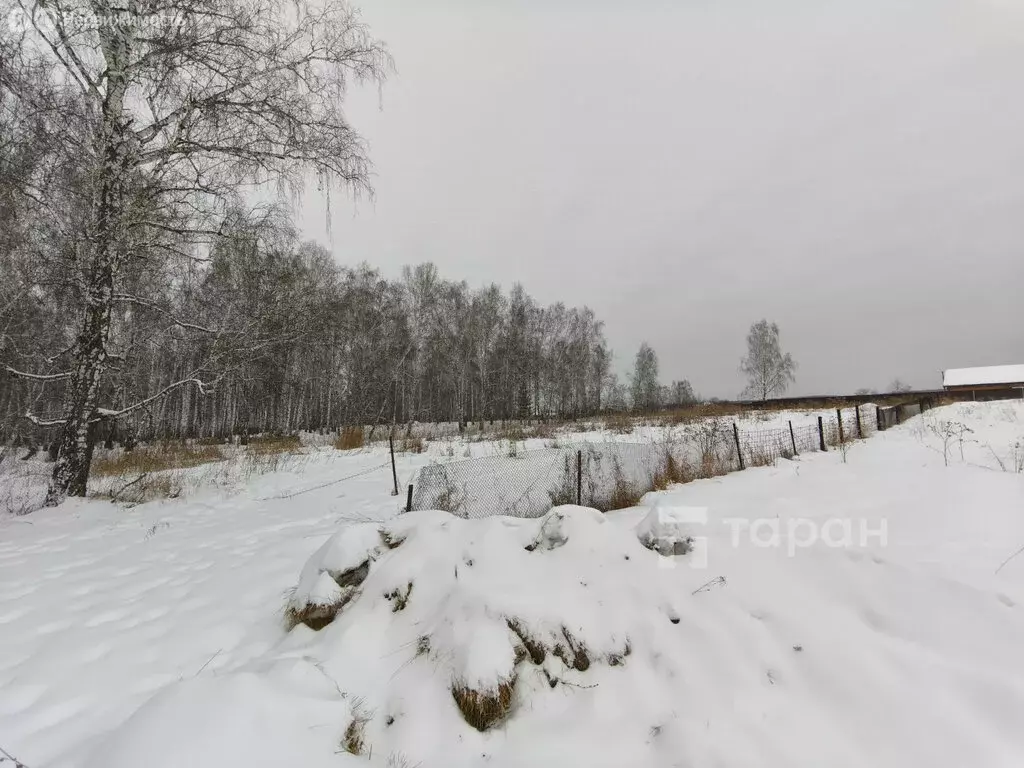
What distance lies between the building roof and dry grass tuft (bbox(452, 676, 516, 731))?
199ft

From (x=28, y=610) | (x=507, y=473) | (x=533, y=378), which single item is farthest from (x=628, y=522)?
(x=533, y=378)

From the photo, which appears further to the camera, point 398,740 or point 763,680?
point 763,680

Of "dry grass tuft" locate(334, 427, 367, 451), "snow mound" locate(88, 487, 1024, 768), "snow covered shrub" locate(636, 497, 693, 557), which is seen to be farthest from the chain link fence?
"dry grass tuft" locate(334, 427, 367, 451)

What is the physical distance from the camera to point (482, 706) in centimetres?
208

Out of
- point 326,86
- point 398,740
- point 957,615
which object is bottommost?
point 398,740

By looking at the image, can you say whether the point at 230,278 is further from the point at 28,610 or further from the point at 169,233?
the point at 28,610

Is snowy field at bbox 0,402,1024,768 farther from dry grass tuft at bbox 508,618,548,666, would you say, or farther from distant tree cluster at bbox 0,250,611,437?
distant tree cluster at bbox 0,250,611,437

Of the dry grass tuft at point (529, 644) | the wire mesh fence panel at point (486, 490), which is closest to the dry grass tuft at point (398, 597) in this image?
→ the dry grass tuft at point (529, 644)

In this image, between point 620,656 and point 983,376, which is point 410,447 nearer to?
point 620,656

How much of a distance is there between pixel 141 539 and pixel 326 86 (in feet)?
20.9

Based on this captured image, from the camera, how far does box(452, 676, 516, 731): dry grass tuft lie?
2.05 metres

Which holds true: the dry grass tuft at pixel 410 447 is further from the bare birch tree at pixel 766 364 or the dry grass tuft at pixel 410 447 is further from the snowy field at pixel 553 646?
the bare birch tree at pixel 766 364

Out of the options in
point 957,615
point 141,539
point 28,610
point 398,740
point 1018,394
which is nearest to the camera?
point 398,740

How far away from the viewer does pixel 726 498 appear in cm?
482
